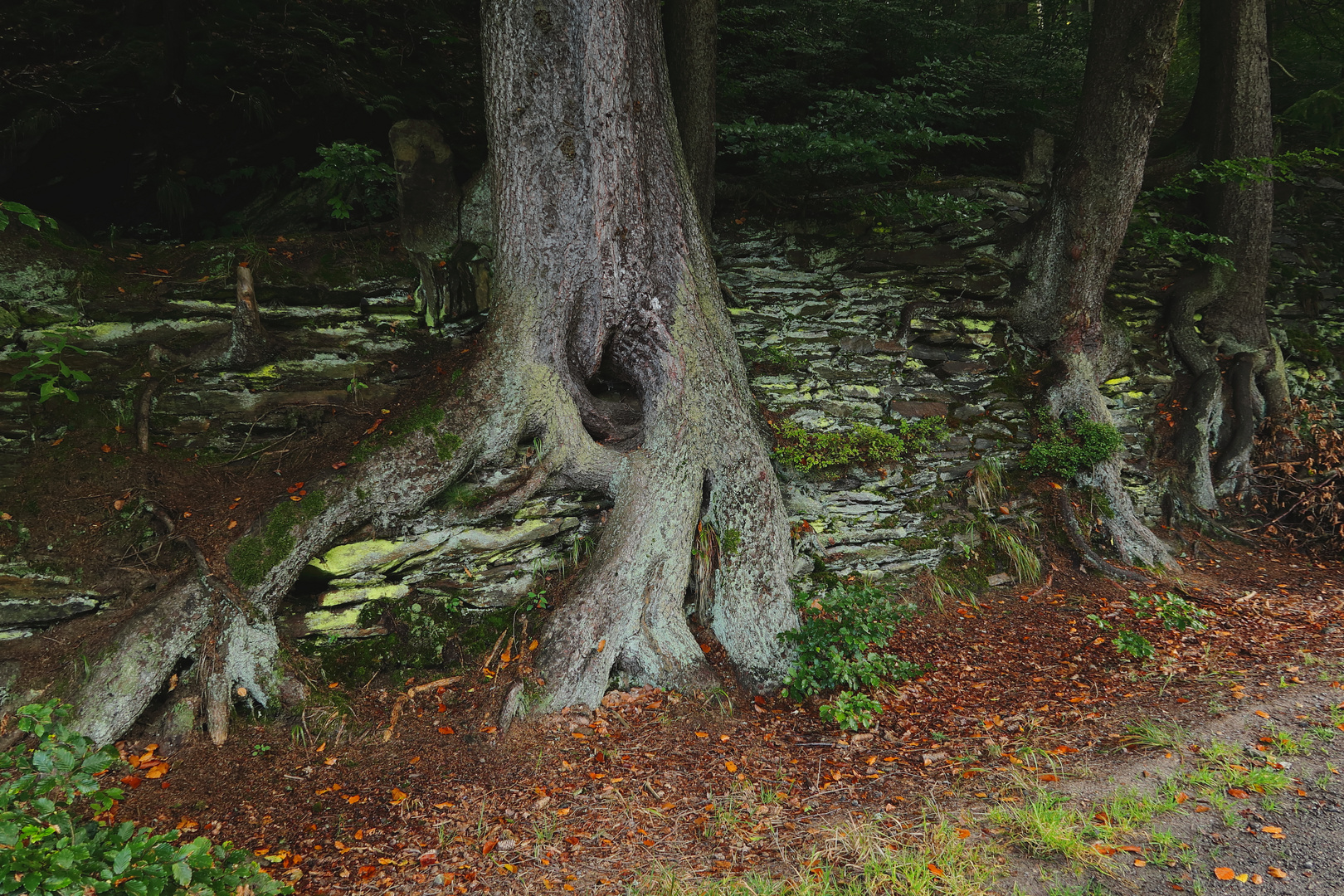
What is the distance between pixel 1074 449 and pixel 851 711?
3.35m

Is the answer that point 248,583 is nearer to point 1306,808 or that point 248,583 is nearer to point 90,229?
point 90,229

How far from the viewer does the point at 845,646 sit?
14.3 ft

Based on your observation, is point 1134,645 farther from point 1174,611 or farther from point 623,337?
point 623,337

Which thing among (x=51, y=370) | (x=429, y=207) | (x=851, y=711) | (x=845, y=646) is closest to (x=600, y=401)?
(x=429, y=207)

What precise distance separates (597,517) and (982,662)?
2.71m

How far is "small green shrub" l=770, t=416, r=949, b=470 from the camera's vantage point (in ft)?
17.8

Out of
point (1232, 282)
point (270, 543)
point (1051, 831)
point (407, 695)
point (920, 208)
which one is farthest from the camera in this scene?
point (1232, 282)

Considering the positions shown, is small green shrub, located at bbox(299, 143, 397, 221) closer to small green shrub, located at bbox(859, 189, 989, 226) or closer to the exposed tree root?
small green shrub, located at bbox(859, 189, 989, 226)

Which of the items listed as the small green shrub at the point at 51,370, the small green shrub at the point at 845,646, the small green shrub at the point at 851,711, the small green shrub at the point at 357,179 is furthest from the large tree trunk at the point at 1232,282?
the small green shrub at the point at 51,370

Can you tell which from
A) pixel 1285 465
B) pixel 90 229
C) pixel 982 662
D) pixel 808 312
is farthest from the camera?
pixel 1285 465

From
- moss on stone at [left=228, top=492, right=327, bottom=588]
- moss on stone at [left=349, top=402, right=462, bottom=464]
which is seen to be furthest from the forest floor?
moss on stone at [left=349, top=402, right=462, bottom=464]

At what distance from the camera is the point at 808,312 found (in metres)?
6.20

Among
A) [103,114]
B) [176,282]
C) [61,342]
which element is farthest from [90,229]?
[61,342]

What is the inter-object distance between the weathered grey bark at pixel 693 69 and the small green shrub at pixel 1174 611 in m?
4.60
